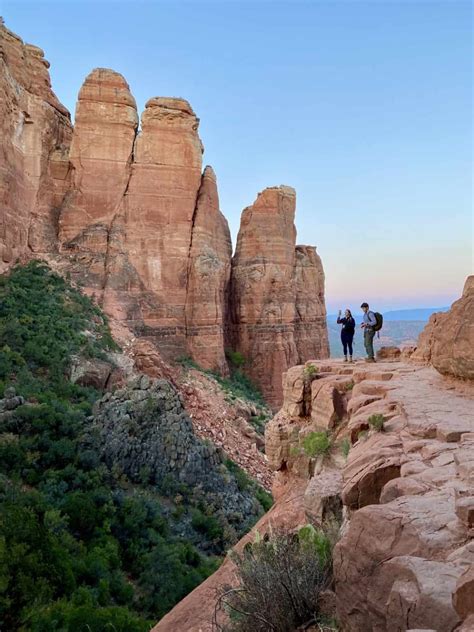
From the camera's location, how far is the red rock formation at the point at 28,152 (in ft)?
65.4

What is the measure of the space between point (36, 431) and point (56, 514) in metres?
3.56

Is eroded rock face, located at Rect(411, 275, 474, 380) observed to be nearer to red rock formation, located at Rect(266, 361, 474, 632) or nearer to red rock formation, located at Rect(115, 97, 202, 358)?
red rock formation, located at Rect(266, 361, 474, 632)

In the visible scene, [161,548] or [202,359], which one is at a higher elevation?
[202,359]

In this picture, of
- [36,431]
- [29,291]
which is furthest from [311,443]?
[29,291]

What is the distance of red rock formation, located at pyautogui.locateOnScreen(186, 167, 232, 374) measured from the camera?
25141mm

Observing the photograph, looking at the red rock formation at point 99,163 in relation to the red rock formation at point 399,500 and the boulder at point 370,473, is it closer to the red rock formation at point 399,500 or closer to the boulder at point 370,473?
the red rock formation at point 399,500

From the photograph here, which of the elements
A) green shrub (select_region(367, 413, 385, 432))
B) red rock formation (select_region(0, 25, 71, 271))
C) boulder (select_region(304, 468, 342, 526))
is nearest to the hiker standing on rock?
green shrub (select_region(367, 413, 385, 432))

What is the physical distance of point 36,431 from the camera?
1227cm

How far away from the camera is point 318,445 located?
20.2 feet

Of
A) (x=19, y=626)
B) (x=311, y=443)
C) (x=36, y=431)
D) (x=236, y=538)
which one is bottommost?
(x=236, y=538)

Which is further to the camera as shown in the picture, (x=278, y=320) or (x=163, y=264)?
(x=278, y=320)

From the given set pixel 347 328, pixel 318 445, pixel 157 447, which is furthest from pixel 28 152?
pixel 318 445

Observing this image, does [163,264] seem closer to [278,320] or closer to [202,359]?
[202,359]

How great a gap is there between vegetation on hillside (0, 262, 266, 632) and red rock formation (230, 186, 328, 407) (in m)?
14.4
